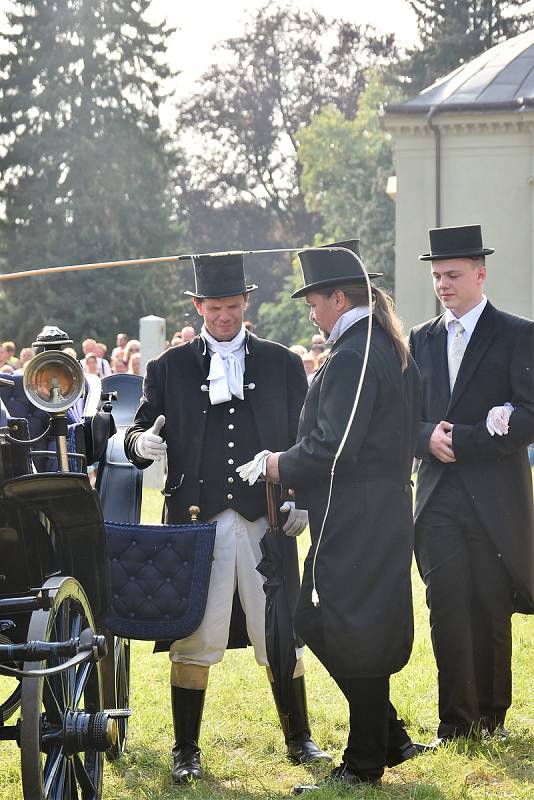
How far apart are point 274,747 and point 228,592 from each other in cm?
77

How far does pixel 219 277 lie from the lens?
5367mm

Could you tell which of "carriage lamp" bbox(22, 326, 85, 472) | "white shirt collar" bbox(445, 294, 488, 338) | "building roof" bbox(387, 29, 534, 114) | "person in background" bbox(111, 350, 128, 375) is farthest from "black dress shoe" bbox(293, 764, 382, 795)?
"building roof" bbox(387, 29, 534, 114)

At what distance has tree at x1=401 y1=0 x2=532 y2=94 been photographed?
42906 mm

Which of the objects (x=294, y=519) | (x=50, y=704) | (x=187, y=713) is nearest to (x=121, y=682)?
(x=187, y=713)

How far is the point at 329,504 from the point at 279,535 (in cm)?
44

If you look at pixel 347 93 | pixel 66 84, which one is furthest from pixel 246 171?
pixel 66 84

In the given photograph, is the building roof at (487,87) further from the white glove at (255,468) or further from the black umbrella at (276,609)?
the white glove at (255,468)

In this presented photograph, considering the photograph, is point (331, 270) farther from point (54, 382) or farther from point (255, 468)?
point (54, 382)

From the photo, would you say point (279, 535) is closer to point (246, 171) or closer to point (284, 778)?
point (284, 778)

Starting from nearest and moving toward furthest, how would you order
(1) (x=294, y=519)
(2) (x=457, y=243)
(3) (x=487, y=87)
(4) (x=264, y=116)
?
(1) (x=294, y=519) < (2) (x=457, y=243) < (3) (x=487, y=87) < (4) (x=264, y=116)

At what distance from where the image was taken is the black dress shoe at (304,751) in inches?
210

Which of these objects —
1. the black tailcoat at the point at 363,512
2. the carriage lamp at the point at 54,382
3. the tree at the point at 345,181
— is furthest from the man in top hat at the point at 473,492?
the tree at the point at 345,181

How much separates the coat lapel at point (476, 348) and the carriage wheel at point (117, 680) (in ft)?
5.60

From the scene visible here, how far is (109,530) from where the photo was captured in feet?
17.1
